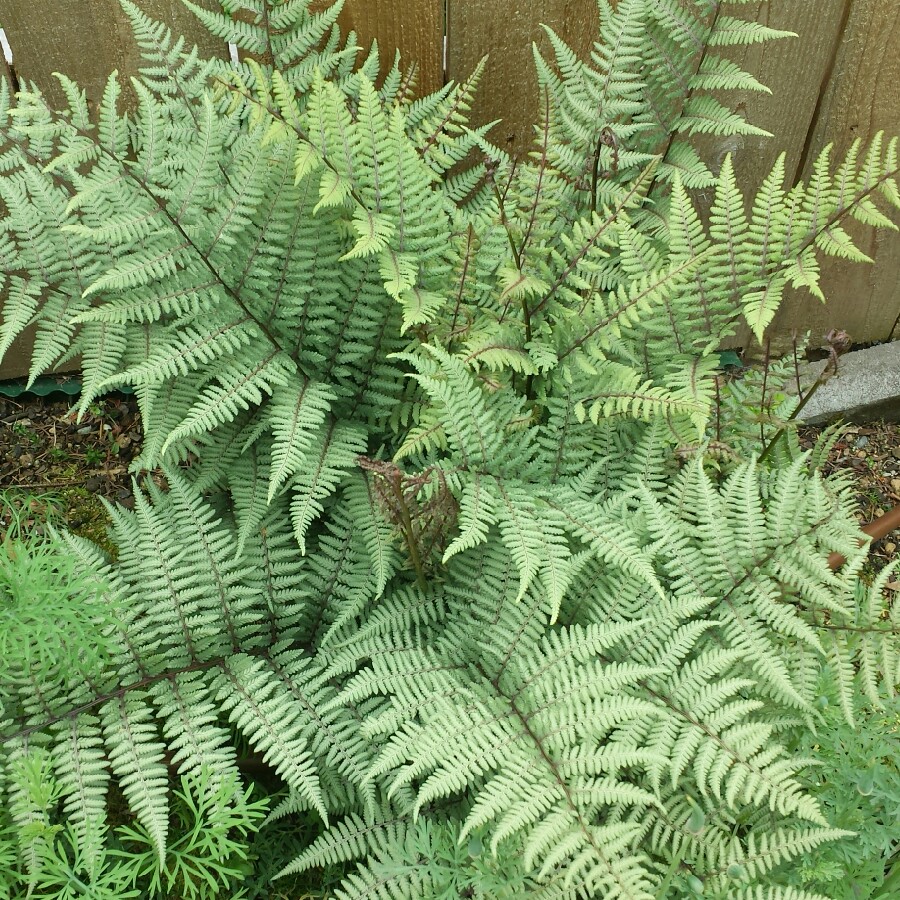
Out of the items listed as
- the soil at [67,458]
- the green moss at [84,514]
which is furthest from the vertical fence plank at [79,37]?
the green moss at [84,514]

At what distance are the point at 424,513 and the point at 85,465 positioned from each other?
181 cm

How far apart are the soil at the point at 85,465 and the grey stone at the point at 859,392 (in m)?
0.14

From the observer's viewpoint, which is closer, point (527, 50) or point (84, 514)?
point (527, 50)

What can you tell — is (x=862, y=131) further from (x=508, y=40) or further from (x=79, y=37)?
(x=79, y=37)

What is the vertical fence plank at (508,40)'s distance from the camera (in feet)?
9.77

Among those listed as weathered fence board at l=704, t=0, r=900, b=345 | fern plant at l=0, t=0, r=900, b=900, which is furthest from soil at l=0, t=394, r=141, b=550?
weathered fence board at l=704, t=0, r=900, b=345

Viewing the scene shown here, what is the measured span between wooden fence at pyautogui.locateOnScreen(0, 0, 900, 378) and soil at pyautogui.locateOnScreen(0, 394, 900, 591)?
33 centimetres

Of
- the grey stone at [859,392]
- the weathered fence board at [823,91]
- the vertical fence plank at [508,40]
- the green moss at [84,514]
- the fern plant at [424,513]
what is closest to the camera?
the fern plant at [424,513]

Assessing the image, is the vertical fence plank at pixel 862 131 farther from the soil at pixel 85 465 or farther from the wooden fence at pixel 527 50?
the soil at pixel 85 465

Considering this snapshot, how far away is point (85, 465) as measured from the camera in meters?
3.58

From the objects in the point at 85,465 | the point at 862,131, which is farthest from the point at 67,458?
the point at 862,131

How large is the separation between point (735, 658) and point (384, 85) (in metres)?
2.13

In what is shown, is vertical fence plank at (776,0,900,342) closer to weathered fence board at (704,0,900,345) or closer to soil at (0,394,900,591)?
weathered fence board at (704,0,900,345)

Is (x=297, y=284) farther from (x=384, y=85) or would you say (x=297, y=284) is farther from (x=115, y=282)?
(x=384, y=85)
